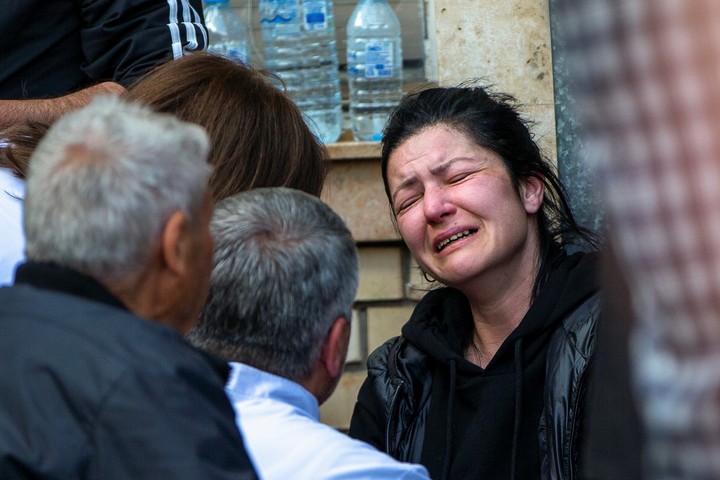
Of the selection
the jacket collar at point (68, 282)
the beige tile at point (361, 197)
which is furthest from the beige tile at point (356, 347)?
the jacket collar at point (68, 282)

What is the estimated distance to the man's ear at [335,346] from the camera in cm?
192

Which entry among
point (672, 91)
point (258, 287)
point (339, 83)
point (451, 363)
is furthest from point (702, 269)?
point (339, 83)

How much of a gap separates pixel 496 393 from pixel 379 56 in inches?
76.2

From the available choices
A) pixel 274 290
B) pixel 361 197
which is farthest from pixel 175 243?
pixel 361 197

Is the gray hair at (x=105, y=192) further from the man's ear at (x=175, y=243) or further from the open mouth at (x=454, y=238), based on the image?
the open mouth at (x=454, y=238)

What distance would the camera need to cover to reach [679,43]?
826mm

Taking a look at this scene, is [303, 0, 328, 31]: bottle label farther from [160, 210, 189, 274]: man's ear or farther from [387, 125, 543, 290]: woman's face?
[160, 210, 189, 274]: man's ear

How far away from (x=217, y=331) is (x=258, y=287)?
11cm

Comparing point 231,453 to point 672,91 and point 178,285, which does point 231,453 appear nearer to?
point 178,285

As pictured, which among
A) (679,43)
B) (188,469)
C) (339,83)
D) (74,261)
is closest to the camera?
(679,43)

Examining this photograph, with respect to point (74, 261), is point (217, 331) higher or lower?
lower

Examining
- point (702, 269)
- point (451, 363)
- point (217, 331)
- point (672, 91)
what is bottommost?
point (451, 363)

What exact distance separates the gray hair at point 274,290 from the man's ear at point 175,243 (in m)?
0.35

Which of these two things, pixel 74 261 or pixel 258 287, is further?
pixel 258 287
